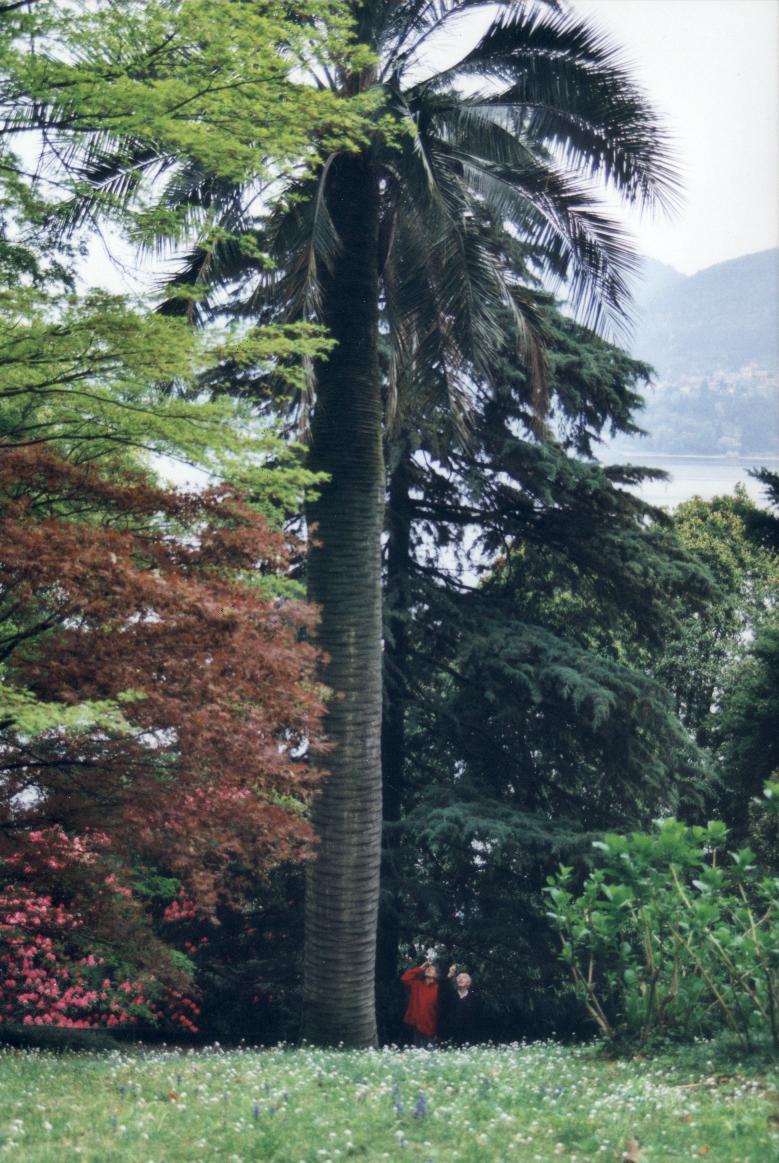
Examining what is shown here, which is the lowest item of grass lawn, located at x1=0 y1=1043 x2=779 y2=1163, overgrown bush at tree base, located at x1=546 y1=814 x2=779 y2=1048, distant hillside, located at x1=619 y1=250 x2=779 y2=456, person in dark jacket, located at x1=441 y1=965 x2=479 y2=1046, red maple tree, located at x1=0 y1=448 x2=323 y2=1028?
person in dark jacket, located at x1=441 y1=965 x2=479 y2=1046

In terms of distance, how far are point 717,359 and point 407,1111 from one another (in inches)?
5809

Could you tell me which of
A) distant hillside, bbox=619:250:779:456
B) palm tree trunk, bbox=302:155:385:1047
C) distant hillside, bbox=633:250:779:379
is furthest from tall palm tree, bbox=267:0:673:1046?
distant hillside, bbox=633:250:779:379

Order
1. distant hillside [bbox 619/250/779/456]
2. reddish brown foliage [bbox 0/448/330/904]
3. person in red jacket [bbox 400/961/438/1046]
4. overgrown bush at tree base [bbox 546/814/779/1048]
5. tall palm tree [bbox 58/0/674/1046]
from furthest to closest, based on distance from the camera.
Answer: distant hillside [bbox 619/250/779/456], person in red jacket [bbox 400/961/438/1046], tall palm tree [bbox 58/0/674/1046], reddish brown foliage [bbox 0/448/330/904], overgrown bush at tree base [bbox 546/814/779/1048]

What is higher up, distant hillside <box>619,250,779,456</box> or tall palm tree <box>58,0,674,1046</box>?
distant hillside <box>619,250,779,456</box>

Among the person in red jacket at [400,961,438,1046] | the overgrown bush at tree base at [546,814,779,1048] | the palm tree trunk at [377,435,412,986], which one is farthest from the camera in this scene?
the palm tree trunk at [377,435,412,986]

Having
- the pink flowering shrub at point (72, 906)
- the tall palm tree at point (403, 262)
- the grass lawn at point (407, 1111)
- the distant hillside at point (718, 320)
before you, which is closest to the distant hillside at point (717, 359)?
the distant hillside at point (718, 320)

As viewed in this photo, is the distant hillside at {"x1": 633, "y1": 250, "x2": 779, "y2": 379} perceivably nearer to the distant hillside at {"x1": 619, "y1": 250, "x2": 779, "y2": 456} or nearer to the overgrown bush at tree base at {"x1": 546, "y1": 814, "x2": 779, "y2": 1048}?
the distant hillside at {"x1": 619, "y1": 250, "x2": 779, "y2": 456}

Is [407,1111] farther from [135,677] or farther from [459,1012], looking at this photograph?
[459,1012]

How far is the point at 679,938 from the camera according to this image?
24.8 feet

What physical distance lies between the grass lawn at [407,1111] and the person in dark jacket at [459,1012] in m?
4.71

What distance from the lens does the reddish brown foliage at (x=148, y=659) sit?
7316 mm

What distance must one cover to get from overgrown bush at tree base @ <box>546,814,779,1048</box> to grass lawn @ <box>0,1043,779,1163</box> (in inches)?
16.3

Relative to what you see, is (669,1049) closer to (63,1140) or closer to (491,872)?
(63,1140)

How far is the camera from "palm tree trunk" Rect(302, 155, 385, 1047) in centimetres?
1072
